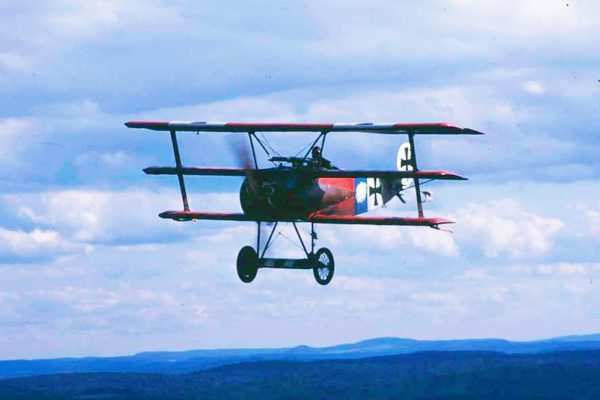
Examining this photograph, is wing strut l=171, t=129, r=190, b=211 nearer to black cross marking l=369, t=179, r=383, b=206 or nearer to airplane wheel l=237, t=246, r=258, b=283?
airplane wheel l=237, t=246, r=258, b=283

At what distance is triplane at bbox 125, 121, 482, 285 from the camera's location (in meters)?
42.7

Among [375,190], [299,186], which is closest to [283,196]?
Result: [299,186]

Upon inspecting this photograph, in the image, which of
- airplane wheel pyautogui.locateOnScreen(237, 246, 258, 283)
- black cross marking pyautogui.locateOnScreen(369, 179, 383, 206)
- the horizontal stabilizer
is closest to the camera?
airplane wheel pyautogui.locateOnScreen(237, 246, 258, 283)

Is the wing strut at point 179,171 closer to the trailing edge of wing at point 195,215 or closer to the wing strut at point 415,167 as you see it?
the trailing edge of wing at point 195,215

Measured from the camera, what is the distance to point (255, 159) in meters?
44.2

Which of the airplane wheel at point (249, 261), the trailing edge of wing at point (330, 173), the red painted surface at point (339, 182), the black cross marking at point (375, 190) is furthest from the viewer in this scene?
the black cross marking at point (375, 190)

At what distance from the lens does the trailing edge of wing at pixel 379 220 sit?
4244 centimetres

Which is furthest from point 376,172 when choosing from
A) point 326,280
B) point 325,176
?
point 326,280

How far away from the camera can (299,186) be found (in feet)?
142

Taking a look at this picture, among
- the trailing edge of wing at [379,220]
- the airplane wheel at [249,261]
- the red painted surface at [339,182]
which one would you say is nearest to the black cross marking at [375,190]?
the red painted surface at [339,182]

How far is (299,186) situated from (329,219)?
6.39 feet

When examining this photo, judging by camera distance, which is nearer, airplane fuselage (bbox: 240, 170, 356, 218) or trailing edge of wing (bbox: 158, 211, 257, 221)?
airplane fuselage (bbox: 240, 170, 356, 218)

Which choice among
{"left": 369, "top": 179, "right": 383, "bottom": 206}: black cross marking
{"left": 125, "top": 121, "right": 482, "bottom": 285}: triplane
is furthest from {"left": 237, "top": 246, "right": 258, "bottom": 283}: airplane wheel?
{"left": 369, "top": 179, "right": 383, "bottom": 206}: black cross marking

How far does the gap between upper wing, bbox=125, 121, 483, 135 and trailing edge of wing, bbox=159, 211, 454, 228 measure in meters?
3.19
